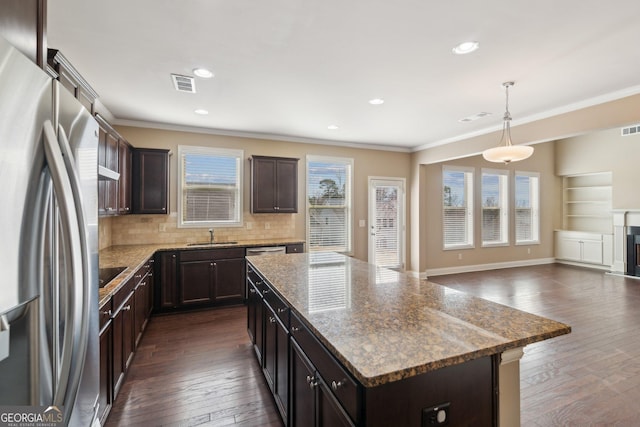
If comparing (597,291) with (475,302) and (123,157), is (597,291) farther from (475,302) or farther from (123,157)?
(123,157)

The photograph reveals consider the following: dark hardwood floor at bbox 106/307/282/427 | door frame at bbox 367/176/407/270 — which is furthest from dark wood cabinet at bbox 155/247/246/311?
door frame at bbox 367/176/407/270

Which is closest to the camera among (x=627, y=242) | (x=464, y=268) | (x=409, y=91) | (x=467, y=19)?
(x=467, y=19)

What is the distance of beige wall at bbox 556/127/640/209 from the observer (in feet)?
22.1

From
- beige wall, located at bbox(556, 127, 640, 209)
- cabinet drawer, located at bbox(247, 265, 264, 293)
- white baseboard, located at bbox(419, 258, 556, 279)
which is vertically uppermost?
beige wall, located at bbox(556, 127, 640, 209)

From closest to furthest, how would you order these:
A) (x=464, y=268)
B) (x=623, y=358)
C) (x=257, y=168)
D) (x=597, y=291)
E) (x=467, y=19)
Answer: (x=467, y=19), (x=623, y=358), (x=257, y=168), (x=597, y=291), (x=464, y=268)

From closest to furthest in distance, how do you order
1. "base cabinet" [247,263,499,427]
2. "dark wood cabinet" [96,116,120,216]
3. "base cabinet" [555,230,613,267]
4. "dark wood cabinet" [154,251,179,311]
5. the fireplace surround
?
"base cabinet" [247,263,499,427] → "dark wood cabinet" [96,116,120,216] → "dark wood cabinet" [154,251,179,311] → the fireplace surround → "base cabinet" [555,230,613,267]

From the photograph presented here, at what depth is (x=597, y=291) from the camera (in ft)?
17.8

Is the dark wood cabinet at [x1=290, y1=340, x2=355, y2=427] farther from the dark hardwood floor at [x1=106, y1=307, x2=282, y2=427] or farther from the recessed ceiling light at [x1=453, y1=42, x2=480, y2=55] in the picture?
the recessed ceiling light at [x1=453, y1=42, x2=480, y2=55]

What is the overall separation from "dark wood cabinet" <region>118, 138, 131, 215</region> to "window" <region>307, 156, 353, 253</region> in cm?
295

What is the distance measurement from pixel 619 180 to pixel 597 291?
3282 millimetres

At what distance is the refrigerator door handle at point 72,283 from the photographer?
0.63m

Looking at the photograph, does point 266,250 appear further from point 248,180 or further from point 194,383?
point 194,383

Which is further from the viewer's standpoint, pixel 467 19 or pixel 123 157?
pixel 123 157

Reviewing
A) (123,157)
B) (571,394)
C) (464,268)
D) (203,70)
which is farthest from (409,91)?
(464,268)
